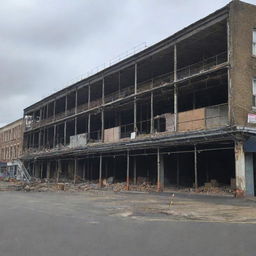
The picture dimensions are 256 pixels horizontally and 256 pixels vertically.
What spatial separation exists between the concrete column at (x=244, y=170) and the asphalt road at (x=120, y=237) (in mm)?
10381

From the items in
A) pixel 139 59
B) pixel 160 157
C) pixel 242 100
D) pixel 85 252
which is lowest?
pixel 85 252

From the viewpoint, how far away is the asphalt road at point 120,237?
24.4ft

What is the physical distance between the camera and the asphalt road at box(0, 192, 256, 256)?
7.44m

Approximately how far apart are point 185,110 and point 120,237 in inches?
1047

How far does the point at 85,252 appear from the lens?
725 cm

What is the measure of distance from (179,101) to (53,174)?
78.7 ft

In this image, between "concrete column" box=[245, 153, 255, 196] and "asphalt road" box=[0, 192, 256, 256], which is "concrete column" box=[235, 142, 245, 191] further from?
"asphalt road" box=[0, 192, 256, 256]

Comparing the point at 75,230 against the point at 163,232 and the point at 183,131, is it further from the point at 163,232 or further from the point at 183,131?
the point at 183,131

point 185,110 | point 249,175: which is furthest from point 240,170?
point 185,110

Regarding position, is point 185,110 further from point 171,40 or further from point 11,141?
point 11,141

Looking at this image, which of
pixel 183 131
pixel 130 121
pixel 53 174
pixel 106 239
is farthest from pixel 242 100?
pixel 53 174

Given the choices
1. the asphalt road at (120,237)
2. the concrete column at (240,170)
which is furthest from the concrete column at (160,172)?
the asphalt road at (120,237)

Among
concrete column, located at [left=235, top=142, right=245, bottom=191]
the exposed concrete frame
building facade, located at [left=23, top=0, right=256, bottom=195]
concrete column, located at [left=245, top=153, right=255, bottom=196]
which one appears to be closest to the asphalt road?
concrete column, located at [left=235, top=142, right=245, bottom=191]

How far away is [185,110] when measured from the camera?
34594mm
